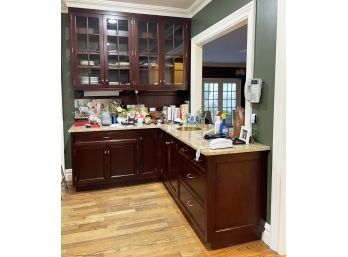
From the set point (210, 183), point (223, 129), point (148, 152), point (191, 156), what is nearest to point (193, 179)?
point (191, 156)

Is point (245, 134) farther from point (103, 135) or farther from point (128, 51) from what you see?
point (128, 51)

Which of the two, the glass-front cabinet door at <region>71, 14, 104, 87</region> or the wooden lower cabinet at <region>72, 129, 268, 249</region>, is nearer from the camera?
the wooden lower cabinet at <region>72, 129, 268, 249</region>

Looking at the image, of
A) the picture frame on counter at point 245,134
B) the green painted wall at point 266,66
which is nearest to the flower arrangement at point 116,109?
the picture frame on counter at point 245,134

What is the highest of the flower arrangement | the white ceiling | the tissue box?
the white ceiling

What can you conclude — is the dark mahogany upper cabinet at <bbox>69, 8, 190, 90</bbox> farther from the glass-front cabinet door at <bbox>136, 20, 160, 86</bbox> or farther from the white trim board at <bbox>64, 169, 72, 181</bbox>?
the white trim board at <bbox>64, 169, 72, 181</bbox>

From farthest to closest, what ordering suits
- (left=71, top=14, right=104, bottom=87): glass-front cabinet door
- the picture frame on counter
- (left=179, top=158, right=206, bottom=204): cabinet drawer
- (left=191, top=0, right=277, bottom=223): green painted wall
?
(left=71, top=14, right=104, bottom=87): glass-front cabinet door < the picture frame on counter < (left=179, top=158, right=206, bottom=204): cabinet drawer < (left=191, top=0, right=277, bottom=223): green painted wall

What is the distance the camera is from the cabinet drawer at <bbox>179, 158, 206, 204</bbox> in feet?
6.88

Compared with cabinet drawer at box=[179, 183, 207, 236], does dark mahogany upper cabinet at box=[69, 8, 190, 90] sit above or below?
above

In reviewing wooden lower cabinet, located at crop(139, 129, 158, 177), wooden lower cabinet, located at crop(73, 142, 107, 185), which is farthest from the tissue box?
wooden lower cabinet, located at crop(73, 142, 107, 185)

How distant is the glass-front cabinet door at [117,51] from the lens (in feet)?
11.4

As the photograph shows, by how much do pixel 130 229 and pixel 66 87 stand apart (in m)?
2.40

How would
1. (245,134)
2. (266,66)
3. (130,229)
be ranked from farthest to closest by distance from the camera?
(130,229) → (245,134) → (266,66)

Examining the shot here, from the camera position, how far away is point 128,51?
141 inches
